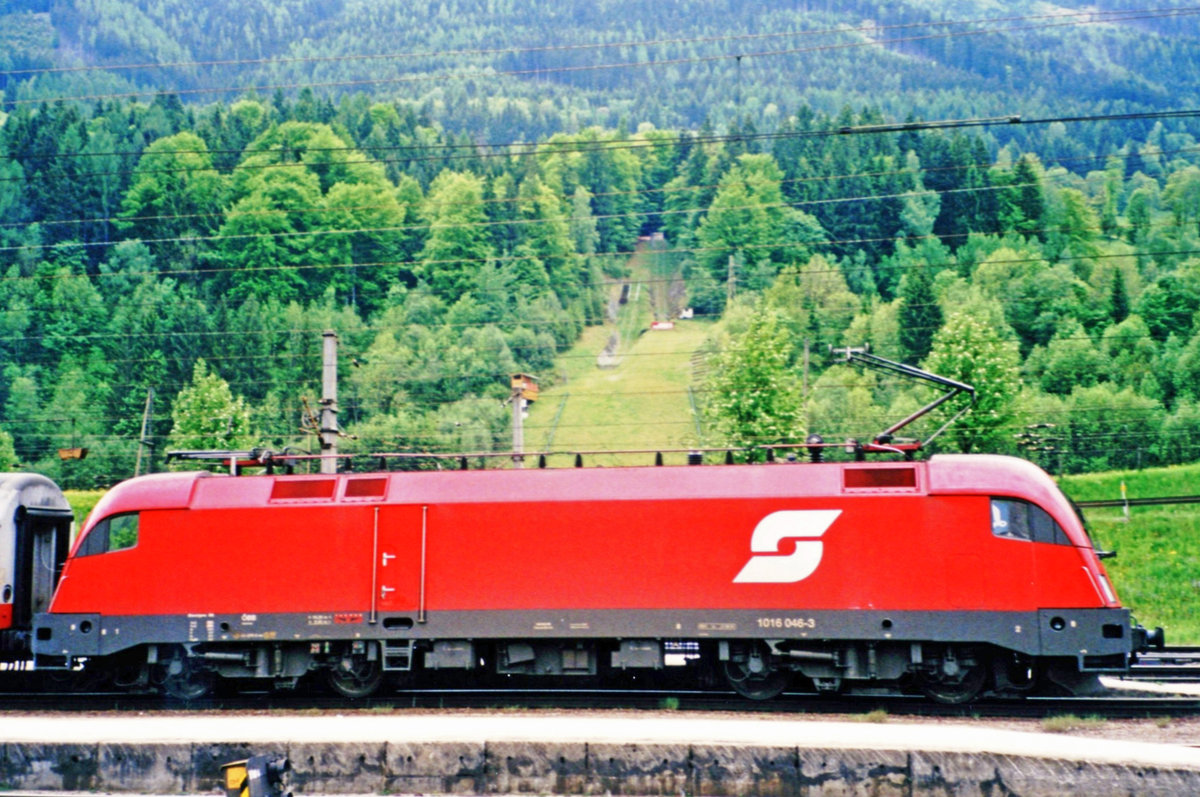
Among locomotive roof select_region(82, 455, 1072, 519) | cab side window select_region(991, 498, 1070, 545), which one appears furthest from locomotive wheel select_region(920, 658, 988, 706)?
locomotive roof select_region(82, 455, 1072, 519)

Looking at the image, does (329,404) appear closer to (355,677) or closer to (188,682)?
(188,682)

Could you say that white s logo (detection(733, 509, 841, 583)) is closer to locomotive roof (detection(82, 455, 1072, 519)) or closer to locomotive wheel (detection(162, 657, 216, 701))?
locomotive roof (detection(82, 455, 1072, 519))

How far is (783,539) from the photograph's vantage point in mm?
18609

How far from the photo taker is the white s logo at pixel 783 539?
18.5 meters

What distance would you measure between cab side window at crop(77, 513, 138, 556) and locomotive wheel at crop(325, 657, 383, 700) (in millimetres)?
4139

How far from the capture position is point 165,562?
19891 mm

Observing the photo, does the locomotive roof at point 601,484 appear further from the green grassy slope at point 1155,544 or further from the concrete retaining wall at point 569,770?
the green grassy slope at point 1155,544

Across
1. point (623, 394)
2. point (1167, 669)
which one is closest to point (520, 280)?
point (623, 394)

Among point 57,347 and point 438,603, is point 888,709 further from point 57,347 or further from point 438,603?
point 57,347

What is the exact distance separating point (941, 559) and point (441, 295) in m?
93.9

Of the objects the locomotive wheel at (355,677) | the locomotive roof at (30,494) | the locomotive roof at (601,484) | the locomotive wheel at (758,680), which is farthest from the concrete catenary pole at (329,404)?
the locomotive wheel at (758,680)

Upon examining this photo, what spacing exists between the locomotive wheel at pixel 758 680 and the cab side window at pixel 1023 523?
412 cm

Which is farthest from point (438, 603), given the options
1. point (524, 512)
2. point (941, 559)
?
point (941, 559)

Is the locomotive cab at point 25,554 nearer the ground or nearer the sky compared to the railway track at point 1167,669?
nearer the sky
